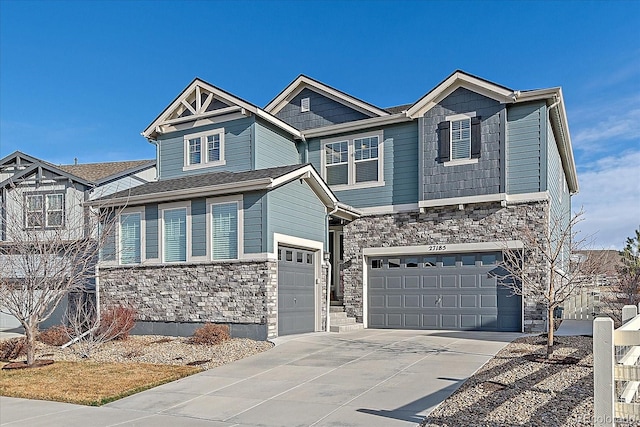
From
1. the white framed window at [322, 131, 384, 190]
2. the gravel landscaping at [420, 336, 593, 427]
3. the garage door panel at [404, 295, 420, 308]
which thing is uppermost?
the white framed window at [322, 131, 384, 190]

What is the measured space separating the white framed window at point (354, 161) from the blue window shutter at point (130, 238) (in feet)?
20.0

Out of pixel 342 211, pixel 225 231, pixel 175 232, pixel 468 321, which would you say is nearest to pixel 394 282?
pixel 468 321

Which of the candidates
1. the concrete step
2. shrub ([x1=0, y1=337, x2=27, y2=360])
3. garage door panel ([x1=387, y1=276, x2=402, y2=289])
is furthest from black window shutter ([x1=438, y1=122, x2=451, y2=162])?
shrub ([x1=0, y1=337, x2=27, y2=360])

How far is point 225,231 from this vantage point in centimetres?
1425

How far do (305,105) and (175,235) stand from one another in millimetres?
6691

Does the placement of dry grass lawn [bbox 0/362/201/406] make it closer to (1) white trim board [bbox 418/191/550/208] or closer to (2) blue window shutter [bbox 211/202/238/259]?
(2) blue window shutter [bbox 211/202/238/259]

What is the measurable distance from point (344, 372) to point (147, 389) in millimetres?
3367

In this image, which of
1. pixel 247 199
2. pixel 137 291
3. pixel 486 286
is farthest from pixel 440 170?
pixel 137 291

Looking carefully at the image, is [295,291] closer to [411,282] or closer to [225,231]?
[225,231]

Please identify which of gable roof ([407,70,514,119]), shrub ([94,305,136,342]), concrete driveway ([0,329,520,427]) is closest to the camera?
concrete driveway ([0,329,520,427])

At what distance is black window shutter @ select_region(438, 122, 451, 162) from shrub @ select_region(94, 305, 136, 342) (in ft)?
31.8

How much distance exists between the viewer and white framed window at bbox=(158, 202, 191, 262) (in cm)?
1485

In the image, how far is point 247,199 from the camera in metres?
13.9

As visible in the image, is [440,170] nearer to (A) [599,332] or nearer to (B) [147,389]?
(B) [147,389]
